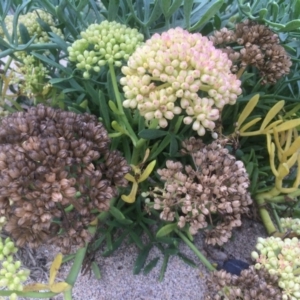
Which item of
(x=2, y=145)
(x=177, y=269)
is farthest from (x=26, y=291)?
(x=177, y=269)

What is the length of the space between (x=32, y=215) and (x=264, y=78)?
22.4 inches

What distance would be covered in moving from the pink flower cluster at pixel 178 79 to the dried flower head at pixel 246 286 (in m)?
0.25

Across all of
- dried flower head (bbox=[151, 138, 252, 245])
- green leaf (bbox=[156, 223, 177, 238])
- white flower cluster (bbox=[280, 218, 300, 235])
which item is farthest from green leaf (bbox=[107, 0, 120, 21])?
white flower cluster (bbox=[280, 218, 300, 235])

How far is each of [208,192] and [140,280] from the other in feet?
1.19

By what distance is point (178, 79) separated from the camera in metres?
0.74

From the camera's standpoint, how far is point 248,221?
116 centimetres

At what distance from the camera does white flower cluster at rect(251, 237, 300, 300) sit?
75cm

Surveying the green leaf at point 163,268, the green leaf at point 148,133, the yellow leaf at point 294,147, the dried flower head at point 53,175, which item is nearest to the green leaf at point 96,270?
the green leaf at point 163,268

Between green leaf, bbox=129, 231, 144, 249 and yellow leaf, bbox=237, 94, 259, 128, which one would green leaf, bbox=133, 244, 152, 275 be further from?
yellow leaf, bbox=237, 94, 259, 128

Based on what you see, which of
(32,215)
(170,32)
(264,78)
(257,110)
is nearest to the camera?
(32,215)

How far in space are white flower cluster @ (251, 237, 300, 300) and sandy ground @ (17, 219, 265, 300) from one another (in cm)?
24

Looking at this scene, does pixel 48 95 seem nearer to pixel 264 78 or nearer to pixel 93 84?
pixel 93 84

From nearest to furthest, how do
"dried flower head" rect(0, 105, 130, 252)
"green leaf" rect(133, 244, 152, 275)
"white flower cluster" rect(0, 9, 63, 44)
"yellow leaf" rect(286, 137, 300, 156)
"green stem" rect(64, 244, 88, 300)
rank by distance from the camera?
"dried flower head" rect(0, 105, 130, 252)
"green stem" rect(64, 244, 88, 300)
"yellow leaf" rect(286, 137, 300, 156)
"green leaf" rect(133, 244, 152, 275)
"white flower cluster" rect(0, 9, 63, 44)

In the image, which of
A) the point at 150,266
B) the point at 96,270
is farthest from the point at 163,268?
the point at 96,270
